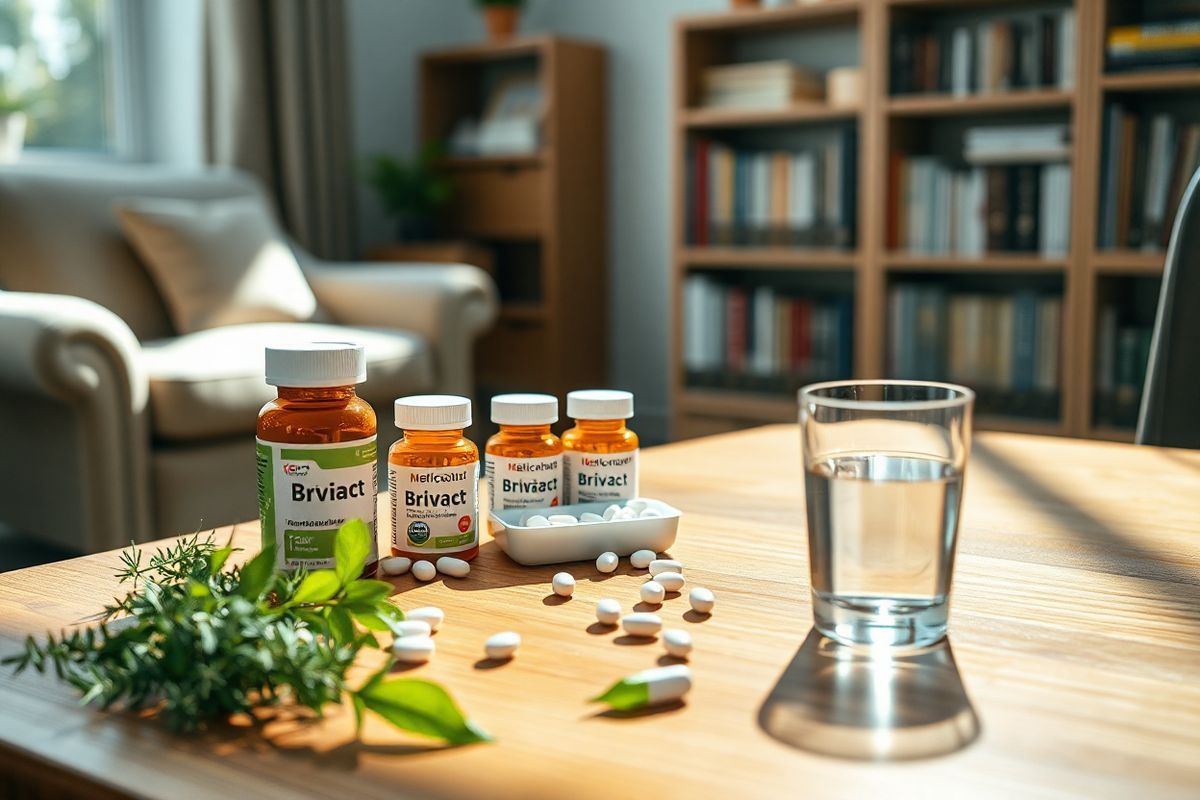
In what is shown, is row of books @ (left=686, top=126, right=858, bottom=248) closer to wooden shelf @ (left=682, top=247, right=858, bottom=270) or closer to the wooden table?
wooden shelf @ (left=682, top=247, right=858, bottom=270)

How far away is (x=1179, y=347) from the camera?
1294 mm

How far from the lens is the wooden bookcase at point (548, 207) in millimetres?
3771

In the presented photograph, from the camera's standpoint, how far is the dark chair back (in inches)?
50.3

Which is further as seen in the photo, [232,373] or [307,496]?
[232,373]

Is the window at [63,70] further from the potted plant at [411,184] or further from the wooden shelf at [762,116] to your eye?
the wooden shelf at [762,116]

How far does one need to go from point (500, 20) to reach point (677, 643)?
3553 mm

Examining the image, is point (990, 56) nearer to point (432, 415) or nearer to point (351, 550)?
point (432, 415)

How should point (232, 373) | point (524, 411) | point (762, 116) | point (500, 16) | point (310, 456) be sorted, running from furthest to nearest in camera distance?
point (500, 16) < point (762, 116) < point (232, 373) < point (524, 411) < point (310, 456)

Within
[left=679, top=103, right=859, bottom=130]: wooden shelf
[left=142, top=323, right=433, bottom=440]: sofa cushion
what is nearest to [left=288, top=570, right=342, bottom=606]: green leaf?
[left=142, top=323, right=433, bottom=440]: sofa cushion

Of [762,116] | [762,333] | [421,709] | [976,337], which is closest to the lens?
[421,709]

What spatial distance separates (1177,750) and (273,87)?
356cm

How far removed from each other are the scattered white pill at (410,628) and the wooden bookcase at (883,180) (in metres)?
2.54

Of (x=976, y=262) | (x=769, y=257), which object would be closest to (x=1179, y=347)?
(x=976, y=262)

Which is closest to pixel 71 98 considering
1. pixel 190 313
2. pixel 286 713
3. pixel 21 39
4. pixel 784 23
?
pixel 21 39
